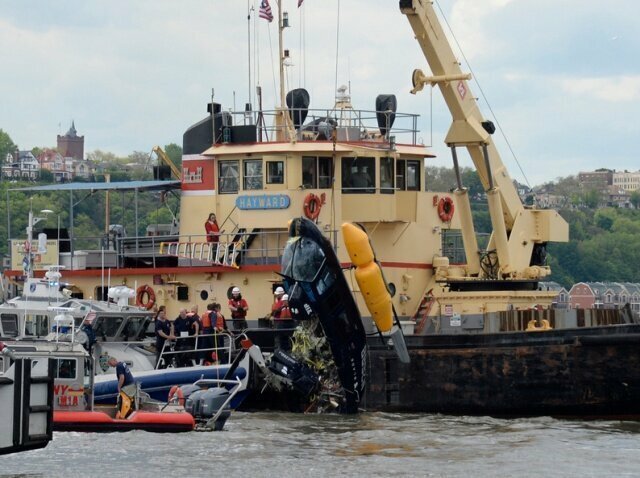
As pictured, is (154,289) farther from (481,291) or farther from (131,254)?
(481,291)

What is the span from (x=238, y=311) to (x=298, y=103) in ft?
18.3

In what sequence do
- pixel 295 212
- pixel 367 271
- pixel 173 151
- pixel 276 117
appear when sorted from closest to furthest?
pixel 367 271, pixel 295 212, pixel 276 117, pixel 173 151

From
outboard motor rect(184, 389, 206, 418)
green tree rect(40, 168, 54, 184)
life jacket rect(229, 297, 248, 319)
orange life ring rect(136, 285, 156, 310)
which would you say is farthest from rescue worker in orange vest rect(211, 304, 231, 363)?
green tree rect(40, 168, 54, 184)

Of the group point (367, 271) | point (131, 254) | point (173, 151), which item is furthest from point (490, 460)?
point (173, 151)

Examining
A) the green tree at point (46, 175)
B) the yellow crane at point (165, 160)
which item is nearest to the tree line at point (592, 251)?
the green tree at point (46, 175)

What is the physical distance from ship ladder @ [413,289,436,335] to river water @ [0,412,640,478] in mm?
3652

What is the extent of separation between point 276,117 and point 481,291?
591cm

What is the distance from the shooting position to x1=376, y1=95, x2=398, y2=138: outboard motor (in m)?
35.4

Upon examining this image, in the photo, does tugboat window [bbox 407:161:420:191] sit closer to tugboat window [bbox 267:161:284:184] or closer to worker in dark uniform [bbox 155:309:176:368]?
tugboat window [bbox 267:161:284:184]

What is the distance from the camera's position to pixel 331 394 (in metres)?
31.0

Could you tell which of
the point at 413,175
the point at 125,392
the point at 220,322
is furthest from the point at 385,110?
the point at 125,392

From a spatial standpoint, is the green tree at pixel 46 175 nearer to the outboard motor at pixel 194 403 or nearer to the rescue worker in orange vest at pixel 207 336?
the rescue worker in orange vest at pixel 207 336

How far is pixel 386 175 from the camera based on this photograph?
3425cm

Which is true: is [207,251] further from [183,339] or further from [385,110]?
[385,110]
